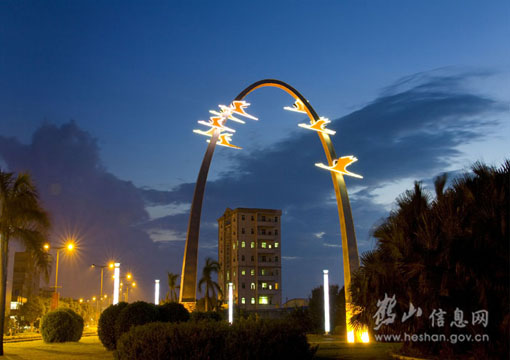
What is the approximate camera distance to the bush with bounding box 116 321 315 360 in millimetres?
12492

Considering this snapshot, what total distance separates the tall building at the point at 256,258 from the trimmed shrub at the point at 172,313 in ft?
214

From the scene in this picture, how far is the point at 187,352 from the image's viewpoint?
41.1 ft

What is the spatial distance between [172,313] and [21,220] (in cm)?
743

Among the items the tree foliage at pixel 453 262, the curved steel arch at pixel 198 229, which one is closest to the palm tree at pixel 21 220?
the curved steel arch at pixel 198 229

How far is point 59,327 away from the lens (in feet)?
90.4

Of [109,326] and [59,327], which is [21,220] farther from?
[59,327]

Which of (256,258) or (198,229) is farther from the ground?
(256,258)

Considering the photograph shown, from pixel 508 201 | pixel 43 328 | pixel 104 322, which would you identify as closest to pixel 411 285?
pixel 508 201

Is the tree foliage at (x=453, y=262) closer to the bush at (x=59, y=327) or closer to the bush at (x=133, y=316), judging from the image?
the bush at (x=133, y=316)

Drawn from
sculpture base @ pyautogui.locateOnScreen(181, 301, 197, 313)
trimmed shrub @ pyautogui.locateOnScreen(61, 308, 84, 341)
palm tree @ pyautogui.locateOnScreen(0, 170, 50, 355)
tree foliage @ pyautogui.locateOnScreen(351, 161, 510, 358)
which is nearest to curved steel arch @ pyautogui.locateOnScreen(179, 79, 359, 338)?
sculpture base @ pyautogui.locateOnScreen(181, 301, 197, 313)

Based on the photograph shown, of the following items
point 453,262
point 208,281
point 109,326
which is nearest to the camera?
point 453,262

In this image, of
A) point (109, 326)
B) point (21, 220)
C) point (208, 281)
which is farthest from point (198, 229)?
point (208, 281)

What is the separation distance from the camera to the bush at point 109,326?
71.9 feet

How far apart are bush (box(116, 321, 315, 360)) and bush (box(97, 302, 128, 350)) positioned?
912 centimetres
